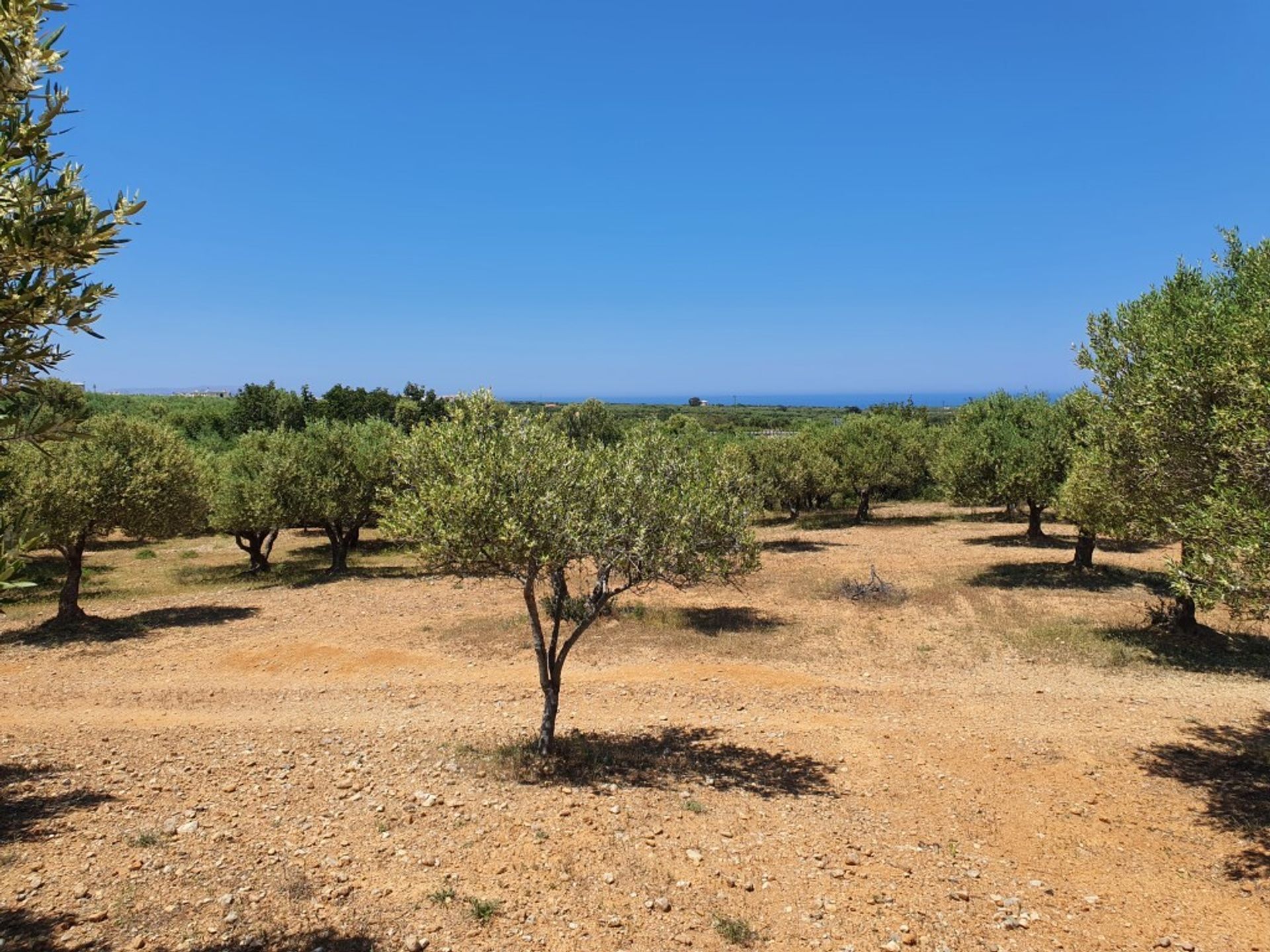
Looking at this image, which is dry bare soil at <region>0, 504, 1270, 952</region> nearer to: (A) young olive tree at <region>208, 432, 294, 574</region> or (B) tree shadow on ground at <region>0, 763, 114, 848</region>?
(B) tree shadow on ground at <region>0, 763, 114, 848</region>

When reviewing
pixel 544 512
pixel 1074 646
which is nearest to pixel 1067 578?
pixel 1074 646

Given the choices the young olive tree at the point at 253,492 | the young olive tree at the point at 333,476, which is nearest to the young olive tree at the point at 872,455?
the young olive tree at the point at 333,476

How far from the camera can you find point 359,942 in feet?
29.5

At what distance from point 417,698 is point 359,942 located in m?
11.6

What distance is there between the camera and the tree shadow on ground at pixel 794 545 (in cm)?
4669

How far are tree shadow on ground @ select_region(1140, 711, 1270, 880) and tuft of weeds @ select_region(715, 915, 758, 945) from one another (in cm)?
836

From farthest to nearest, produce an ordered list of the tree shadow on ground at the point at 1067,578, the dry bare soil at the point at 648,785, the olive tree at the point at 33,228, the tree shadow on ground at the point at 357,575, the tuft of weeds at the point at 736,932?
the tree shadow on ground at the point at 357,575, the tree shadow on ground at the point at 1067,578, the dry bare soil at the point at 648,785, the tuft of weeds at the point at 736,932, the olive tree at the point at 33,228

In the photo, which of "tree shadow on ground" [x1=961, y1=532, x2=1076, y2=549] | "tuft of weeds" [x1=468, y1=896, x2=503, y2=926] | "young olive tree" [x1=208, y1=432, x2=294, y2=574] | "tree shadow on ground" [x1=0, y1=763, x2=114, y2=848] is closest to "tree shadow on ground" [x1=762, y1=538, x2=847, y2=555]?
"tree shadow on ground" [x1=961, y1=532, x2=1076, y2=549]

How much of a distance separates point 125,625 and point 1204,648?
42.2 metres

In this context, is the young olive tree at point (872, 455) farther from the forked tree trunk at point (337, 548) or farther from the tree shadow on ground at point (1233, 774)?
the tree shadow on ground at point (1233, 774)

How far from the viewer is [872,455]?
58844 millimetres

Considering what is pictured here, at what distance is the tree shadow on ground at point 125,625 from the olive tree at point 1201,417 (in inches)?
1318

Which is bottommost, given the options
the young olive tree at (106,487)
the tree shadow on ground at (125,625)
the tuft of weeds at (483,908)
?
the tree shadow on ground at (125,625)

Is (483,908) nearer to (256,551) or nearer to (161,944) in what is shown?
(161,944)
